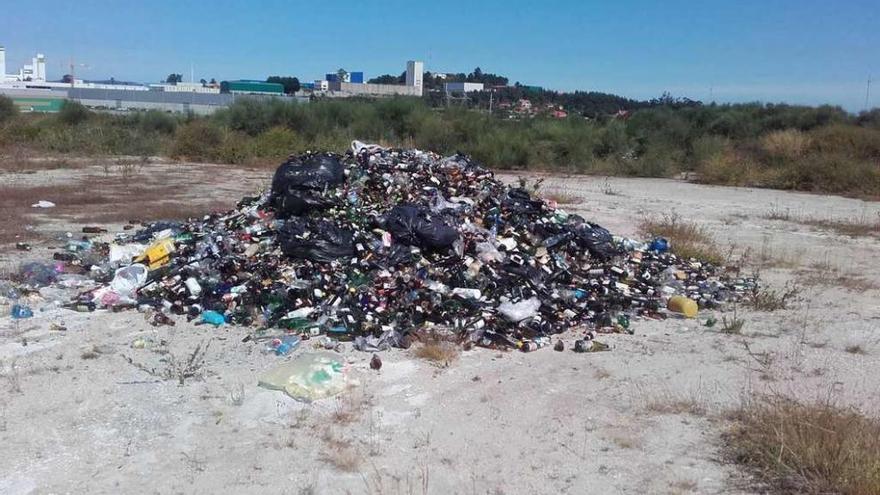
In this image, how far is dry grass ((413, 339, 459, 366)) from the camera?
5148 mm

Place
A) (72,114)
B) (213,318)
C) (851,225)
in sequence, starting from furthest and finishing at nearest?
(72,114) < (851,225) < (213,318)

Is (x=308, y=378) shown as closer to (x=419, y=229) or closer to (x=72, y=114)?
(x=419, y=229)

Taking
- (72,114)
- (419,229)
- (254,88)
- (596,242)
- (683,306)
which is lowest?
(683,306)

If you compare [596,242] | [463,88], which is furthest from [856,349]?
[463,88]

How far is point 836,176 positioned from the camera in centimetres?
1706

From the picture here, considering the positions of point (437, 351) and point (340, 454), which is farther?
point (437, 351)

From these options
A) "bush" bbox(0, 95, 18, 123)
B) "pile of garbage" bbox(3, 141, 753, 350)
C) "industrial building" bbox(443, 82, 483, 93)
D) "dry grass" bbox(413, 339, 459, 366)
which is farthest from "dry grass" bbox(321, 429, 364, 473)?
"industrial building" bbox(443, 82, 483, 93)

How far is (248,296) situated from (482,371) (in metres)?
2.23

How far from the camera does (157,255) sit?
7035 mm

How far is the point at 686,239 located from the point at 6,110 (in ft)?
88.4

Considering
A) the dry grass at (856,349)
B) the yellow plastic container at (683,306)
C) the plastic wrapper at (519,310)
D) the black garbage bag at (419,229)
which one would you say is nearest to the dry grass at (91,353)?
the black garbage bag at (419,229)

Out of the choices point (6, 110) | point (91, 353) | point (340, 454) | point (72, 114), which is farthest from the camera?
point (6, 110)

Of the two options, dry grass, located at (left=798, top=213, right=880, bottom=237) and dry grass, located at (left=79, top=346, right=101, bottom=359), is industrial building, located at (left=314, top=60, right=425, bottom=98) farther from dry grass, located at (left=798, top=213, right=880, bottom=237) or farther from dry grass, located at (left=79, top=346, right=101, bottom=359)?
dry grass, located at (left=79, top=346, right=101, bottom=359)

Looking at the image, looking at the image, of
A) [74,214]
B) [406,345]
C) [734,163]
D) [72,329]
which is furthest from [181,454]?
[734,163]
